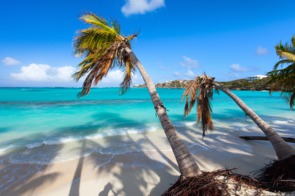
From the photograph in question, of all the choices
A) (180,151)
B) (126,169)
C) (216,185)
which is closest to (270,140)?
(180,151)

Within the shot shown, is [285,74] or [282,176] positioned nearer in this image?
[282,176]

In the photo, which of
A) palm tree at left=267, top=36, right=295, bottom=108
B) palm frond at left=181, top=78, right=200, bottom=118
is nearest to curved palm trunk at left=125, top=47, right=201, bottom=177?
palm frond at left=181, top=78, right=200, bottom=118

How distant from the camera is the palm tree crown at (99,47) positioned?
5406 millimetres

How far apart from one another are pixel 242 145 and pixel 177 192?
6.34m

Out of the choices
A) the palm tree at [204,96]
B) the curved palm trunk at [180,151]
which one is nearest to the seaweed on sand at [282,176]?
the curved palm trunk at [180,151]

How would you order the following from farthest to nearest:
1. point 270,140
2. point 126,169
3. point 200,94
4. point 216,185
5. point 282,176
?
point 200,94 < point 126,169 < point 270,140 < point 282,176 < point 216,185

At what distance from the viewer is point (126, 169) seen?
18.1 ft

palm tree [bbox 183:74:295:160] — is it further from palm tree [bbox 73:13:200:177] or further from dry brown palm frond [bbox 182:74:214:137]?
palm tree [bbox 73:13:200:177]

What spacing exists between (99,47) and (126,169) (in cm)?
389

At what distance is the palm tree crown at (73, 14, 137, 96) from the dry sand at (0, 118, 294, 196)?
2.41 metres

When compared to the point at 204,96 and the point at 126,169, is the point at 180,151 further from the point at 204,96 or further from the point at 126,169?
the point at 204,96

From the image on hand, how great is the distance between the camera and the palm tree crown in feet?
17.7

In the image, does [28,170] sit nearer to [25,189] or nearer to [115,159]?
[25,189]

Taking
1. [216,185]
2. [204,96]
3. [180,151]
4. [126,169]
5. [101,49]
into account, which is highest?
[101,49]
